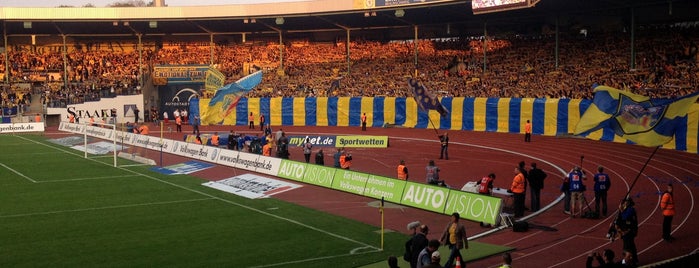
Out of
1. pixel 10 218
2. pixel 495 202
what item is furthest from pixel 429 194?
pixel 10 218

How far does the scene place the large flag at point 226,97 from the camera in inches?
1256

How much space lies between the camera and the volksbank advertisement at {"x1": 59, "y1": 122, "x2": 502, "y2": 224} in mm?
19672

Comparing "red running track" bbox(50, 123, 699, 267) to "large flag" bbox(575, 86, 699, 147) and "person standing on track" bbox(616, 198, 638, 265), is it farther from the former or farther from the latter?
"large flag" bbox(575, 86, 699, 147)

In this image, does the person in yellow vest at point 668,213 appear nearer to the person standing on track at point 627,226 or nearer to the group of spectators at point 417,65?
the person standing on track at point 627,226

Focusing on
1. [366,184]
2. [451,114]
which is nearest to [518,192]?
[366,184]

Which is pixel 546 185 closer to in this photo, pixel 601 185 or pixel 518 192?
pixel 601 185

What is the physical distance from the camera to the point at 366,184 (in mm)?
24094

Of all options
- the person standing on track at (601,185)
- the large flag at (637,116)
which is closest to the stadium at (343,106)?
the large flag at (637,116)

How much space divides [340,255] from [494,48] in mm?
49204

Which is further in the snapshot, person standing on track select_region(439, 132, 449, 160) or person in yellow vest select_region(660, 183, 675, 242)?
person standing on track select_region(439, 132, 449, 160)

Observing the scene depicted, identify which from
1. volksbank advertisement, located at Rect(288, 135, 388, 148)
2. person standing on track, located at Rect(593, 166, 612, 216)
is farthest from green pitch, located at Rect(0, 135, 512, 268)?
volksbank advertisement, located at Rect(288, 135, 388, 148)

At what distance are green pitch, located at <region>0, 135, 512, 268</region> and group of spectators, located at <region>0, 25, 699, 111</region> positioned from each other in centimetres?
2888

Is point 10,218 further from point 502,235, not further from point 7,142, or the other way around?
point 7,142

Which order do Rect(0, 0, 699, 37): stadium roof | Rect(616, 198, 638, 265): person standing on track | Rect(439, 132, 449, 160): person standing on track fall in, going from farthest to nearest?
Rect(0, 0, 699, 37): stadium roof
Rect(439, 132, 449, 160): person standing on track
Rect(616, 198, 638, 265): person standing on track
